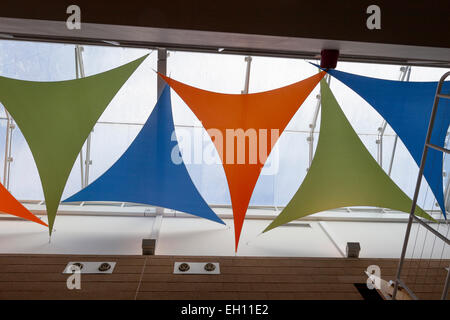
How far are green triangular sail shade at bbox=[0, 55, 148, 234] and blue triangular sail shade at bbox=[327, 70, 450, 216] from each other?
83.5 inches

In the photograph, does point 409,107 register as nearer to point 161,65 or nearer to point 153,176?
point 161,65

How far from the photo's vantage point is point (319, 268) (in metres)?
3.40

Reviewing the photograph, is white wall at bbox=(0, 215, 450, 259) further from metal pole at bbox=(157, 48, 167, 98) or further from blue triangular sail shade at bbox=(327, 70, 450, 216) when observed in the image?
metal pole at bbox=(157, 48, 167, 98)

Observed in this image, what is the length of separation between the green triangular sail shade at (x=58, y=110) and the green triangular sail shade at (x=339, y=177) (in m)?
1.89

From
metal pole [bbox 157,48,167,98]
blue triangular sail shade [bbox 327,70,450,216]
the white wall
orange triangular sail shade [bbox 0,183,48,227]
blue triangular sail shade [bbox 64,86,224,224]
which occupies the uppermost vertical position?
metal pole [bbox 157,48,167,98]

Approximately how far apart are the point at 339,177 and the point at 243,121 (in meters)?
1.13

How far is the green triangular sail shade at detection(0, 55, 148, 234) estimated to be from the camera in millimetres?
3242

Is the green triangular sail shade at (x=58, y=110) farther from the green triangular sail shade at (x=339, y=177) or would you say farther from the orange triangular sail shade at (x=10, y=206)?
the green triangular sail shade at (x=339, y=177)

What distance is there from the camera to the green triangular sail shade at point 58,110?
3.24m

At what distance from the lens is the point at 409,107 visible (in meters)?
3.43

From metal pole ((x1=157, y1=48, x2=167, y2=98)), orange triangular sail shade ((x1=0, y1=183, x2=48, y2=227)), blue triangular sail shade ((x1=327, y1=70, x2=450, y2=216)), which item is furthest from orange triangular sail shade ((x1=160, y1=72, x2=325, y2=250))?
orange triangular sail shade ((x1=0, y1=183, x2=48, y2=227))
